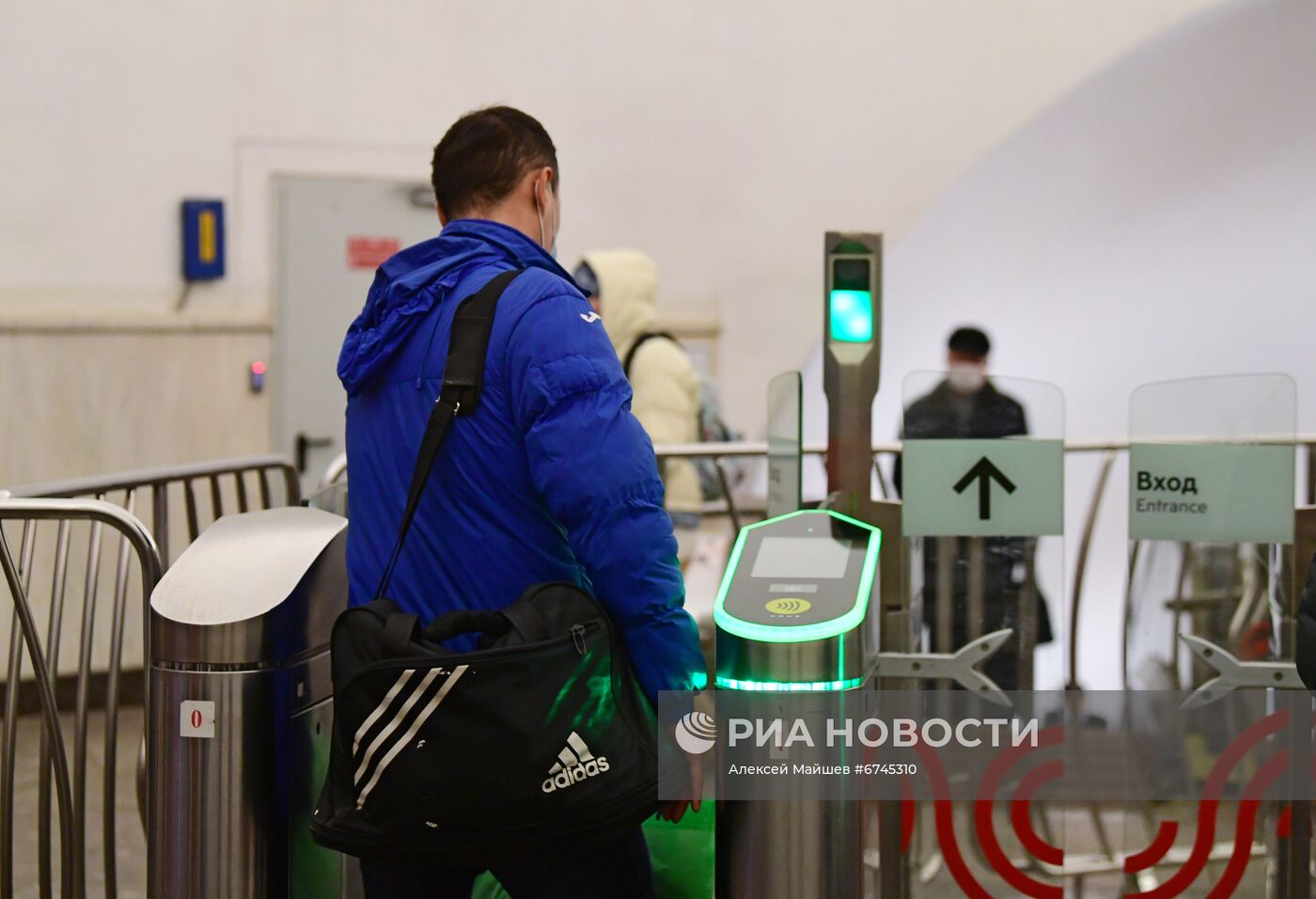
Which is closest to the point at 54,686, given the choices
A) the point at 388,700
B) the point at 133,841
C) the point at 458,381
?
the point at 388,700

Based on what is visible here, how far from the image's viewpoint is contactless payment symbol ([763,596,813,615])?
7.98 ft

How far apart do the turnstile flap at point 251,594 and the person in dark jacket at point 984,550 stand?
143cm

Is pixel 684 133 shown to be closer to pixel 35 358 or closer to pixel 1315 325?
pixel 35 358

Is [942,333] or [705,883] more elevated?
[942,333]

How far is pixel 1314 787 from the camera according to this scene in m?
3.36

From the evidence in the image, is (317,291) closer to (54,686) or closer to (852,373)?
(54,686)

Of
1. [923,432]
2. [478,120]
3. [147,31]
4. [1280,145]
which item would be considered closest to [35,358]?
[147,31]

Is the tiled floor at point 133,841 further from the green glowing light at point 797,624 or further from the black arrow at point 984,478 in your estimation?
the green glowing light at point 797,624

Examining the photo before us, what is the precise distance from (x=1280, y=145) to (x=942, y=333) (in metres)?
2.05

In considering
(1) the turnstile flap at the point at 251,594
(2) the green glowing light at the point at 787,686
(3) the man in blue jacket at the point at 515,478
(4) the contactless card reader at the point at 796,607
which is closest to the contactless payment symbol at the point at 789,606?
(4) the contactless card reader at the point at 796,607

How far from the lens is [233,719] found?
2463 millimetres

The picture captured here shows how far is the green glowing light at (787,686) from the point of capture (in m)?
2.37

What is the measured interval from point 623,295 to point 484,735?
3.55m

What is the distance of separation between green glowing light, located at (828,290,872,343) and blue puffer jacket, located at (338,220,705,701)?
1016mm
